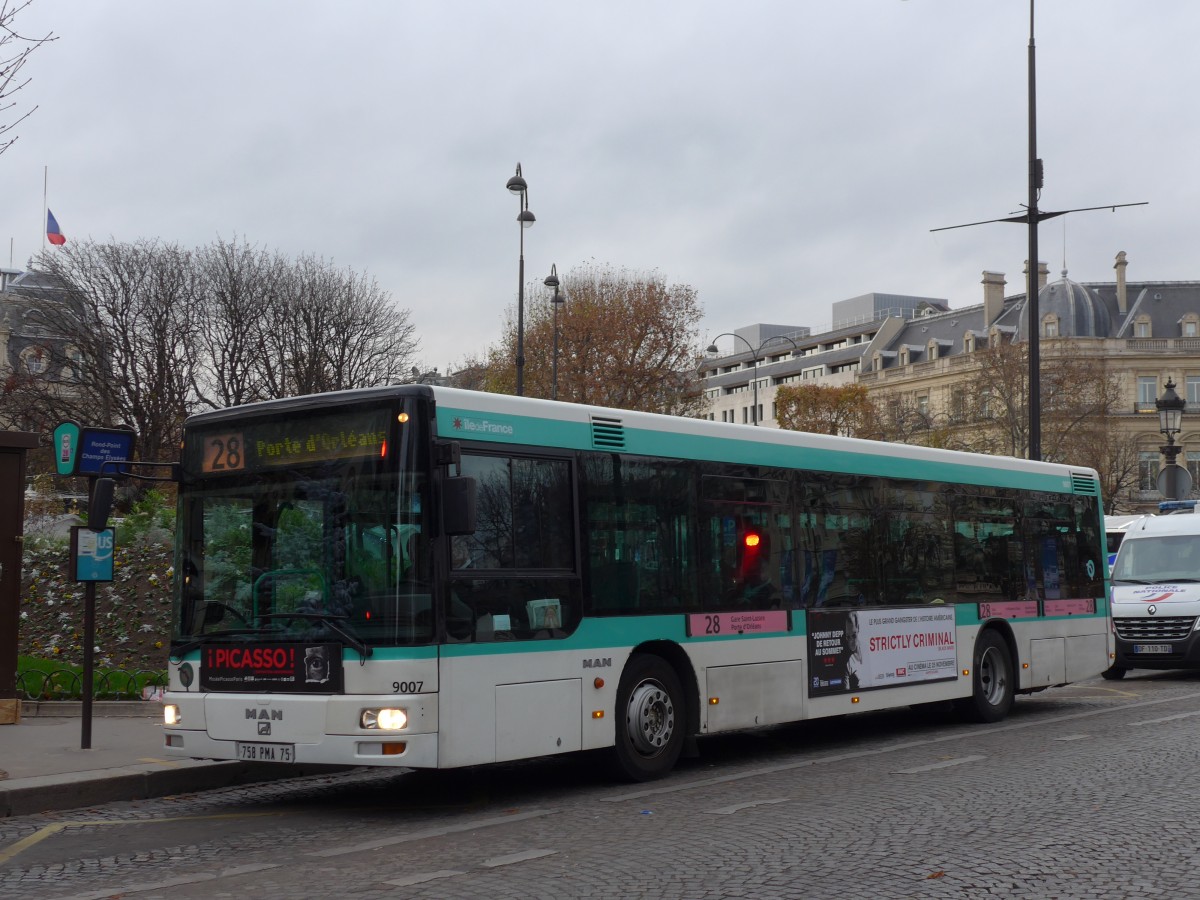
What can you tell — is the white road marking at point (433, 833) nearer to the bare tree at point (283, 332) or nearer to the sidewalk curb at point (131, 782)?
the sidewalk curb at point (131, 782)

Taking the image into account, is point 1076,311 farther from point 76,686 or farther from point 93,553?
point 93,553

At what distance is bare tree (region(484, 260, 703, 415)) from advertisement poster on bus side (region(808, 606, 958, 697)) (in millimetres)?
35649

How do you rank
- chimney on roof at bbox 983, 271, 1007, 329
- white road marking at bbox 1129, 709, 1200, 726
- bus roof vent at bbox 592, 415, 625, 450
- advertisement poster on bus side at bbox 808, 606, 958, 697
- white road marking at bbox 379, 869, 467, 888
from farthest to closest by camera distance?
chimney on roof at bbox 983, 271, 1007, 329 → white road marking at bbox 1129, 709, 1200, 726 → advertisement poster on bus side at bbox 808, 606, 958, 697 → bus roof vent at bbox 592, 415, 625, 450 → white road marking at bbox 379, 869, 467, 888

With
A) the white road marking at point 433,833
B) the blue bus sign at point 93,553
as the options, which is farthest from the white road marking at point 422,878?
the blue bus sign at point 93,553

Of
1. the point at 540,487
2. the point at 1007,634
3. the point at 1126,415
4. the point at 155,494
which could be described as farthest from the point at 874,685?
the point at 1126,415

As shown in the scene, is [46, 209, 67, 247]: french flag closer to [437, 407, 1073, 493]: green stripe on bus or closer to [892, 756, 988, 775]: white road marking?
[437, 407, 1073, 493]: green stripe on bus

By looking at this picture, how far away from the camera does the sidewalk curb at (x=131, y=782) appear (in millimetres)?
9680

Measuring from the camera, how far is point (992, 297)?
4146 inches

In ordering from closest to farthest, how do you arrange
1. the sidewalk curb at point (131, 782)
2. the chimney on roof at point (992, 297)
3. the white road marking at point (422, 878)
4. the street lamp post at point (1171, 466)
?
the white road marking at point (422, 878) → the sidewalk curb at point (131, 782) → the street lamp post at point (1171, 466) → the chimney on roof at point (992, 297)

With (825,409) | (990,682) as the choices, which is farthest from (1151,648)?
(825,409)

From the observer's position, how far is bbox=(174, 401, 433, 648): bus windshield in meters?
9.04

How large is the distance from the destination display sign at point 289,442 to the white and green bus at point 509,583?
0.7 inches

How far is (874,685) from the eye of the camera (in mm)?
13211

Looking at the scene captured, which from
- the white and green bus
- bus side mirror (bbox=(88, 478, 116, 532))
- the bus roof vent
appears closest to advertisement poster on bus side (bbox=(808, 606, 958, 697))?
the white and green bus
